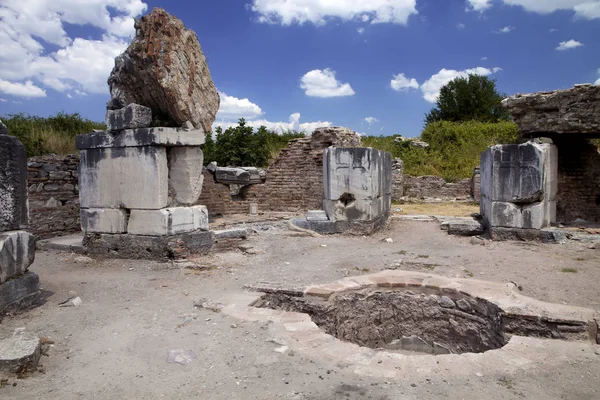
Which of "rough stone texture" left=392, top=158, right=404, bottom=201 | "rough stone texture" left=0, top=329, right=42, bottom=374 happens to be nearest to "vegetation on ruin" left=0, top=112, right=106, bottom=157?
"rough stone texture" left=0, top=329, right=42, bottom=374

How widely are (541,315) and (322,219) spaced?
583 centimetres

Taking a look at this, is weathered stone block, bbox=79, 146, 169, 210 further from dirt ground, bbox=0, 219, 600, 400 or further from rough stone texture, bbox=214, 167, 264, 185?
rough stone texture, bbox=214, 167, 264, 185

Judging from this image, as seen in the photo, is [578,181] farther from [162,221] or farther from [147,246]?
[147,246]

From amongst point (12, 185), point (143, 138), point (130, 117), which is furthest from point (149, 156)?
point (12, 185)

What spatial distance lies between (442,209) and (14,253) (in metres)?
13.6

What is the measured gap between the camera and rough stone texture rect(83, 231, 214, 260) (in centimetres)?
670

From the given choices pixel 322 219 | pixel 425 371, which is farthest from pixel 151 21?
pixel 425 371

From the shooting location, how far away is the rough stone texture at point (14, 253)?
167 inches

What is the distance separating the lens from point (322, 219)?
952 cm

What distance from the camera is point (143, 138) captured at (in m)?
6.64

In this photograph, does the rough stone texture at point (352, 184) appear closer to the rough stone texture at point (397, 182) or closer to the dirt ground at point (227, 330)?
the dirt ground at point (227, 330)

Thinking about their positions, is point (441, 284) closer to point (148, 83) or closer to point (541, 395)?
point (541, 395)

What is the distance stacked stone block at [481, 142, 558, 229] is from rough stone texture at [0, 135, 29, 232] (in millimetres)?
7666

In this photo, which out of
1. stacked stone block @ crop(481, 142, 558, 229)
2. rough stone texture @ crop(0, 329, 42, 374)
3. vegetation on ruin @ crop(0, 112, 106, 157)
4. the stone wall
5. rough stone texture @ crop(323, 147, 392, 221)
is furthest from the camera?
vegetation on ruin @ crop(0, 112, 106, 157)
